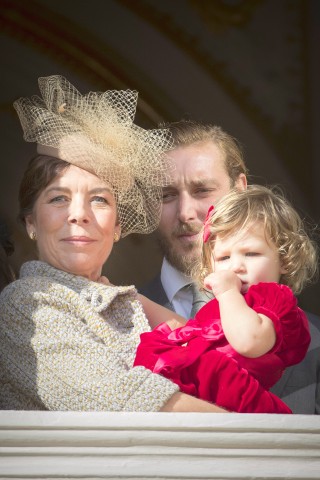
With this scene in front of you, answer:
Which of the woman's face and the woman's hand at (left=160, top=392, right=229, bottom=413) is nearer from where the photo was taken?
the woman's hand at (left=160, top=392, right=229, bottom=413)

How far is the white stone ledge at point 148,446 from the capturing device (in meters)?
2.38

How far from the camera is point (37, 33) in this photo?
4145 millimetres

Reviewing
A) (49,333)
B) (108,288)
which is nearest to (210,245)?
(108,288)

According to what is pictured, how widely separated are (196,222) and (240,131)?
2.48 ft

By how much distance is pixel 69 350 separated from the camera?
270 cm

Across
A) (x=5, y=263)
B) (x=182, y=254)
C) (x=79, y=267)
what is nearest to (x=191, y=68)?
(x=182, y=254)

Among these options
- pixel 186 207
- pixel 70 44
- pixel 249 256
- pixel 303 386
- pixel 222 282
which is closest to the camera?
pixel 222 282

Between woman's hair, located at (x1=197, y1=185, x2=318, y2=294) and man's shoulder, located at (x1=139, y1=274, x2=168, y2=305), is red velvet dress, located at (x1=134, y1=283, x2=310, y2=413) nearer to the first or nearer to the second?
woman's hair, located at (x1=197, y1=185, x2=318, y2=294)

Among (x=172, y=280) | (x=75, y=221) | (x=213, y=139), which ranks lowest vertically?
(x=172, y=280)

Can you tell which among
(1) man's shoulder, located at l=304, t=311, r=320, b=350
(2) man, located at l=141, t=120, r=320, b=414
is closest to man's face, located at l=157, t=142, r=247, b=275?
(2) man, located at l=141, t=120, r=320, b=414

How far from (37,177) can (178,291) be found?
0.85 meters

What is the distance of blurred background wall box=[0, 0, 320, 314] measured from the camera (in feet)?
13.6

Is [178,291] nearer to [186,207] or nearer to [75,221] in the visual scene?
[186,207]

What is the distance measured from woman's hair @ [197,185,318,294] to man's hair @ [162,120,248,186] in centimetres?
88
